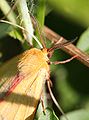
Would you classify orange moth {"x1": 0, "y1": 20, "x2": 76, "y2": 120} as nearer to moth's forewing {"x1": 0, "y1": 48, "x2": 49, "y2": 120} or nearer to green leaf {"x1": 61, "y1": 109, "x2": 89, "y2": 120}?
moth's forewing {"x1": 0, "y1": 48, "x2": 49, "y2": 120}

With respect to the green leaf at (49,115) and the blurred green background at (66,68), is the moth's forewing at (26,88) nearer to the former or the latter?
the green leaf at (49,115)

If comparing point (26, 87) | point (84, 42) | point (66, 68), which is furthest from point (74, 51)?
point (66, 68)

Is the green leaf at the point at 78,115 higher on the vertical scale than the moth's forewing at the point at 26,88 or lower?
lower

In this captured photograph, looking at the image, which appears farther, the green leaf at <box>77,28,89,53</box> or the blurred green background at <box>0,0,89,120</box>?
the blurred green background at <box>0,0,89,120</box>

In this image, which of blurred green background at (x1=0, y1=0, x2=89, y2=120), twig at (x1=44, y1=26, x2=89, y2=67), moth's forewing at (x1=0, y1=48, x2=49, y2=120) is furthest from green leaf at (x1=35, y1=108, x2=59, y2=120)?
blurred green background at (x1=0, y1=0, x2=89, y2=120)

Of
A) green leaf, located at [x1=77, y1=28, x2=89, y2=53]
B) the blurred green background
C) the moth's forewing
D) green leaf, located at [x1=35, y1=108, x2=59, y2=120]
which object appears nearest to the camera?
green leaf, located at [x1=35, y1=108, x2=59, y2=120]

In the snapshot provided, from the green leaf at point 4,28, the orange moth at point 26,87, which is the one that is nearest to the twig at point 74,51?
the orange moth at point 26,87

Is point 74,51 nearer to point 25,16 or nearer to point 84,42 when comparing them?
point 84,42

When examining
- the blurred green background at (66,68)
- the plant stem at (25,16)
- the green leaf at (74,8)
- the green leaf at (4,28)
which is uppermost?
the plant stem at (25,16)
